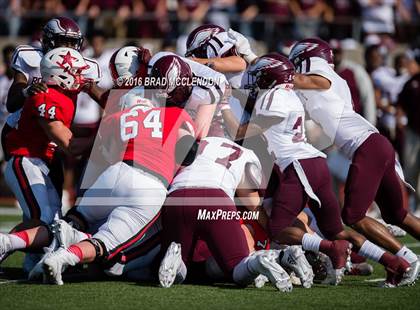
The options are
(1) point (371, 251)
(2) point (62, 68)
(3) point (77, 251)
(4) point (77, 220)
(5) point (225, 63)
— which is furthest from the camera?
(5) point (225, 63)

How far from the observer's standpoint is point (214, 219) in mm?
6094

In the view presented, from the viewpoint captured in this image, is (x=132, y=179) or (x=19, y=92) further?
(x=19, y=92)

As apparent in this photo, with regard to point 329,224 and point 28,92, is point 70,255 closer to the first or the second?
point 28,92

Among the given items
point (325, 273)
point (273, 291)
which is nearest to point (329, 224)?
point (325, 273)

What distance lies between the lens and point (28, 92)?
261 inches

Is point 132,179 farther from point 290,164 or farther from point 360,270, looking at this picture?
point 360,270

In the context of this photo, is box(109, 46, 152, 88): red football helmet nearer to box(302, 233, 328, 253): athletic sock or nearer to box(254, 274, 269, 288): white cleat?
box(302, 233, 328, 253): athletic sock

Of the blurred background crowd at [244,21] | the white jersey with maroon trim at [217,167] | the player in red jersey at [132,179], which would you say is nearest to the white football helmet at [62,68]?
the player in red jersey at [132,179]

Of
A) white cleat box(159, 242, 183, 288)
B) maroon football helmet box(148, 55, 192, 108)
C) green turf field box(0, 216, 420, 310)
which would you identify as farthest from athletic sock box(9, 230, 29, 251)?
maroon football helmet box(148, 55, 192, 108)

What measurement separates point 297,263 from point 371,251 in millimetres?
→ 580

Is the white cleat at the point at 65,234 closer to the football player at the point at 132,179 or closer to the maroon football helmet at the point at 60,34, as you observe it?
the football player at the point at 132,179

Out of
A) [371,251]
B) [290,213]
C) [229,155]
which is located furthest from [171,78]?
[371,251]

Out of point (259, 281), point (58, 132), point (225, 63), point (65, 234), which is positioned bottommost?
point (259, 281)

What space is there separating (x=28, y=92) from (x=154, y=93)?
82 cm
